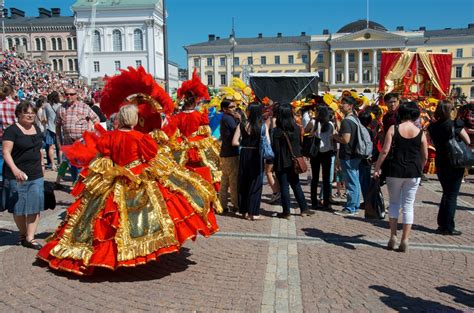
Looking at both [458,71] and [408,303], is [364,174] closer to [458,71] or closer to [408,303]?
[408,303]

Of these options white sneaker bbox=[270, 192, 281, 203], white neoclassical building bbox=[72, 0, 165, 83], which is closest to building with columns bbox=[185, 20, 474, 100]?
white neoclassical building bbox=[72, 0, 165, 83]

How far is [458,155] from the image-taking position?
6.08 metres

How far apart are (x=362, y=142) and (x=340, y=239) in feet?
5.85

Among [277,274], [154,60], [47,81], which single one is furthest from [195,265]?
[154,60]

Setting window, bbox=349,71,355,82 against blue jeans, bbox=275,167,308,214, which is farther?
window, bbox=349,71,355,82

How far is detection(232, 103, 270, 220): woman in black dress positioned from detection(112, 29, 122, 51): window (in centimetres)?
7853

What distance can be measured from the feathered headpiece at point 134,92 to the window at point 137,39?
257 ft

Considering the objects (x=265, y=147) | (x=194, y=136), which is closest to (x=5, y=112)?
(x=194, y=136)

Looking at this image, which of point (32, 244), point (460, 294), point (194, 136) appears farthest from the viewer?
point (194, 136)

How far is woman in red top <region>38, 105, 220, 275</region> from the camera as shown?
4.30m

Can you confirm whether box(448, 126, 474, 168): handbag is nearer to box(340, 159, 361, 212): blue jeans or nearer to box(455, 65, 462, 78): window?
box(340, 159, 361, 212): blue jeans

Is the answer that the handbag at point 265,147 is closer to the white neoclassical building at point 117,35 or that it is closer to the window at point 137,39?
the white neoclassical building at point 117,35

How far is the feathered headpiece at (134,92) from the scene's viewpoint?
16.8ft

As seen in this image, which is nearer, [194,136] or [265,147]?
[265,147]
